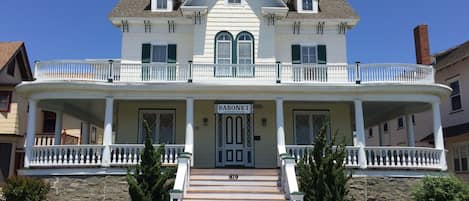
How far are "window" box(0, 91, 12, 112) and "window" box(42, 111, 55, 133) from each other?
9.72ft

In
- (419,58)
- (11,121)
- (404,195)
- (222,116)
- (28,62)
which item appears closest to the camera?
(404,195)

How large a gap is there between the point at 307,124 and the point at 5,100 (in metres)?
16.0

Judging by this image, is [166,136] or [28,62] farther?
[28,62]

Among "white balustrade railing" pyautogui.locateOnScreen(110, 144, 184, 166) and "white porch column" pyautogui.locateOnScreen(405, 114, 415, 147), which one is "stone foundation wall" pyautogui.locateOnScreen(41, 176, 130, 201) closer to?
"white balustrade railing" pyautogui.locateOnScreen(110, 144, 184, 166)

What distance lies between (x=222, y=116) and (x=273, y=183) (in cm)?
501

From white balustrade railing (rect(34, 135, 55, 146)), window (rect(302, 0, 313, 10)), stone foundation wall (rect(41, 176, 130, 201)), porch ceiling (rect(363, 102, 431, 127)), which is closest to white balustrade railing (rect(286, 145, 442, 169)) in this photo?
porch ceiling (rect(363, 102, 431, 127))

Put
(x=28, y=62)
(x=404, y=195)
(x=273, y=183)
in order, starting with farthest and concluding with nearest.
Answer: (x=28, y=62) → (x=404, y=195) → (x=273, y=183)

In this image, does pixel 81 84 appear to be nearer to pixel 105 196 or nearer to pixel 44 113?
pixel 105 196

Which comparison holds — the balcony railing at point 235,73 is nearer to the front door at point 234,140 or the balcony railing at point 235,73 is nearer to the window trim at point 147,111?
the window trim at point 147,111

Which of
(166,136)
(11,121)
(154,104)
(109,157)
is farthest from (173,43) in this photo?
(11,121)

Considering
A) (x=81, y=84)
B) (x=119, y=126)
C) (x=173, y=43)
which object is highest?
(x=173, y=43)

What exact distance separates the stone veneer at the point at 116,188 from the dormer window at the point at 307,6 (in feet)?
27.0

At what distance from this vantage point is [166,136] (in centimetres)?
1981

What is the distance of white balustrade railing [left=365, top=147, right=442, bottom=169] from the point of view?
1691cm
